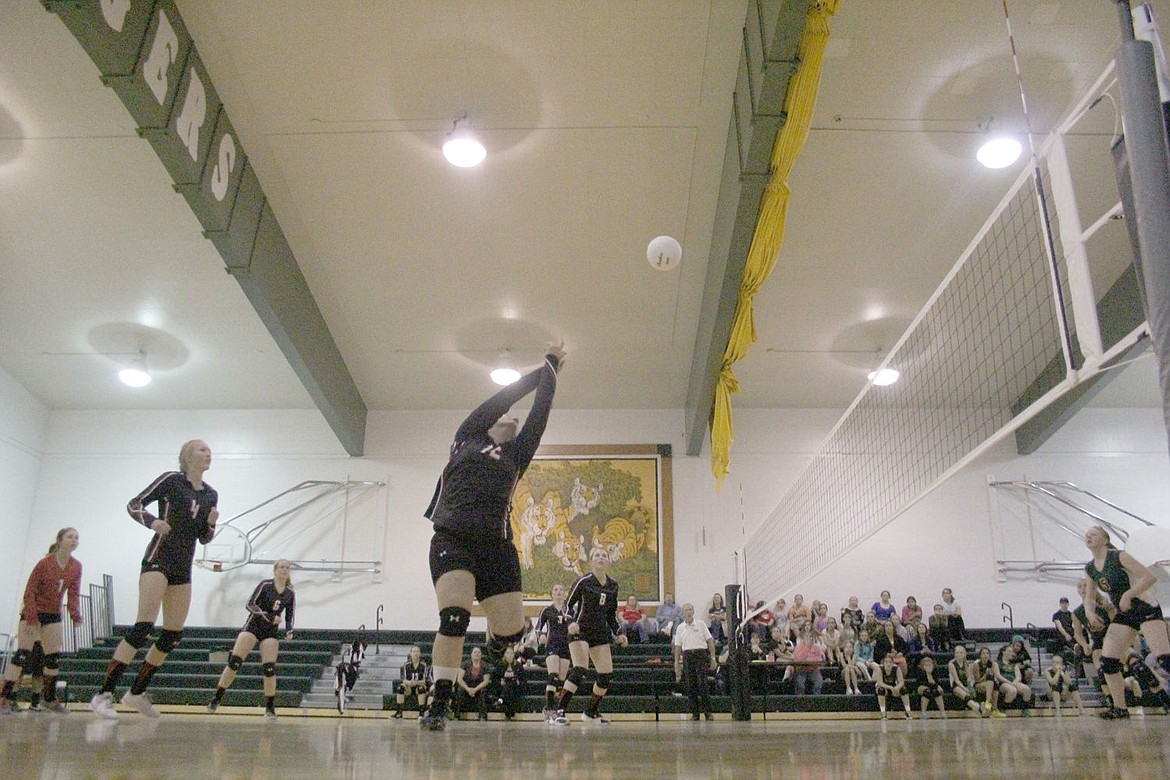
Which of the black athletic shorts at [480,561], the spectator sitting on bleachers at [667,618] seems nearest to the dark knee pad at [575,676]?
the black athletic shorts at [480,561]

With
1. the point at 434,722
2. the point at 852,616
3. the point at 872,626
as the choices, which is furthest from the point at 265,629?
the point at 852,616

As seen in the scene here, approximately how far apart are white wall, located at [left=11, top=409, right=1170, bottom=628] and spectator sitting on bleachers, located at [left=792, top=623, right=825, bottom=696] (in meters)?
3.13

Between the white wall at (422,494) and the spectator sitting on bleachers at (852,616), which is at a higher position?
the white wall at (422,494)

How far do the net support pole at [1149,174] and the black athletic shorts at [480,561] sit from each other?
313 centimetres

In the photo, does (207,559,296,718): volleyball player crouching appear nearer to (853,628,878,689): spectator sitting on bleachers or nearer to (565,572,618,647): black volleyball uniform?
(565,572,618,647): black volleyball uniform

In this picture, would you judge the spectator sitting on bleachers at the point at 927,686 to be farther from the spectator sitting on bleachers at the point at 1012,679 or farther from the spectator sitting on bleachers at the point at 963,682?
the spectator sitting on bleachers at the point at 1012,679

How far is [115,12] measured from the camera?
30.0 ft

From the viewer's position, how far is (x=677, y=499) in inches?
715

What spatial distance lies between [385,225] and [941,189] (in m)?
8.35

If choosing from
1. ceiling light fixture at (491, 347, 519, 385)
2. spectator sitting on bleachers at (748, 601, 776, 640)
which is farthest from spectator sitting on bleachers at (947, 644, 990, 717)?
ceiling light fixture at (491, 347, 519, 385)

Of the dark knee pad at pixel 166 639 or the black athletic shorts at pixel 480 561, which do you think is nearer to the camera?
the black athletic shorts at pixel 480 561

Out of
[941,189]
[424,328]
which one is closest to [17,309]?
[424,328]

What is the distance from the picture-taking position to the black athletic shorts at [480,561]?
461cm

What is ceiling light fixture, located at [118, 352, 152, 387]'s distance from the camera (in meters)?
15.5
